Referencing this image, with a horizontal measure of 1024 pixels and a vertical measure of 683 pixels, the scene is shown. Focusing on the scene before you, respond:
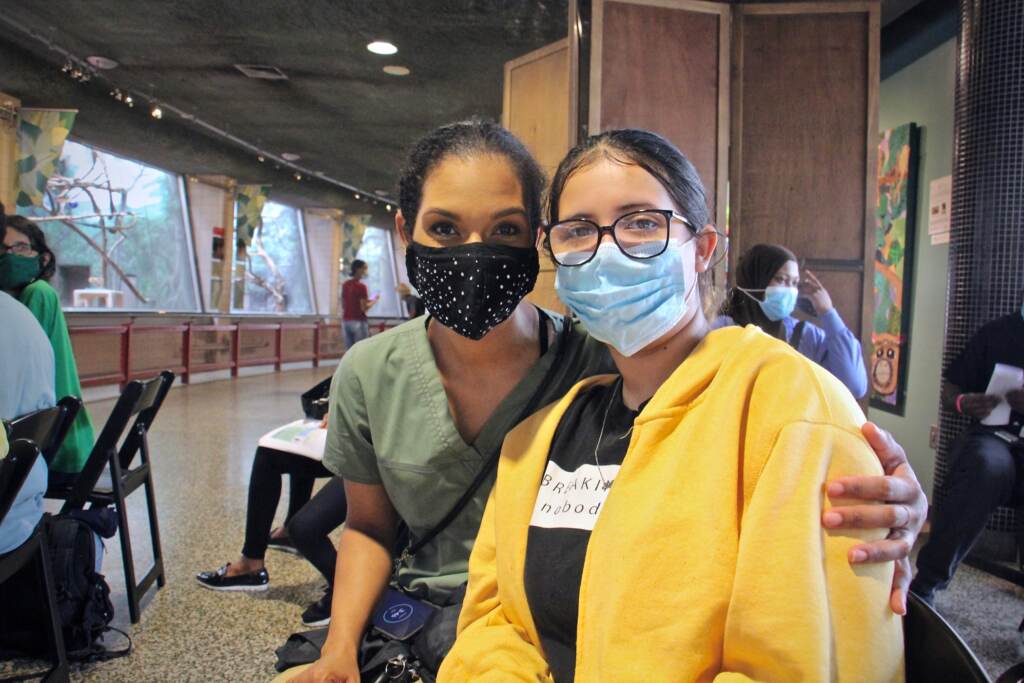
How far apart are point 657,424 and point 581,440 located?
20 centimetres

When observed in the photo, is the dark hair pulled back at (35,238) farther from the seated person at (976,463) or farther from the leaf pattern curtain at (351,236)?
the leaf pattern curtain at (351,236)

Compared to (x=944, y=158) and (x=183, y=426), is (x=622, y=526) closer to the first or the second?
(x=944, y=158)

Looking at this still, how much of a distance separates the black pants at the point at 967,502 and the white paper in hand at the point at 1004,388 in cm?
9

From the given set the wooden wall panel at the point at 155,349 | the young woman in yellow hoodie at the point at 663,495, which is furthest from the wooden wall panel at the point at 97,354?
the young woman in yellow hoodie at the point at 663,495

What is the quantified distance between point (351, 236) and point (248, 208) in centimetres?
418

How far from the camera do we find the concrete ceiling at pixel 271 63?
19.0 ft

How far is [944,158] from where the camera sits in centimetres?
430

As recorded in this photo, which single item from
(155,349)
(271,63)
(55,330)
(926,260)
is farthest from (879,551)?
(155,349)

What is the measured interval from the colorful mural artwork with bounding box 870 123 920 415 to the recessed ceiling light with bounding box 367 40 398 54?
165 inches

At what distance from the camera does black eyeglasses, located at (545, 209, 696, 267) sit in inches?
39.4

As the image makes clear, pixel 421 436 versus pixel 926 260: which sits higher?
pixel 926 260

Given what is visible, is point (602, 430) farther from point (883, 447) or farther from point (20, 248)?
point (20, 248)

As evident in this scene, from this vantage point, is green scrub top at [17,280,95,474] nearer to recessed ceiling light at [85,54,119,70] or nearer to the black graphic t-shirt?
the black graphic t-shirt

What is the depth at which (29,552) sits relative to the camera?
6.00ft
